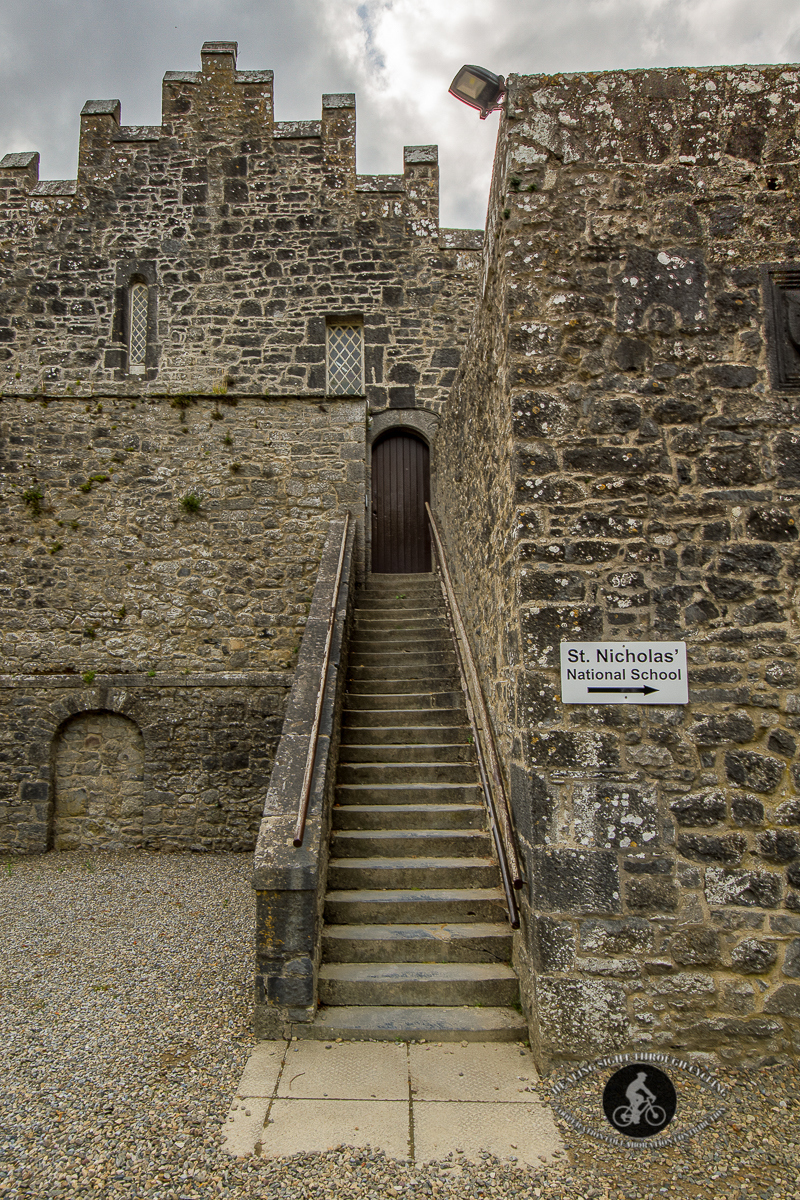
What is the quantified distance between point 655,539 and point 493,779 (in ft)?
6.27

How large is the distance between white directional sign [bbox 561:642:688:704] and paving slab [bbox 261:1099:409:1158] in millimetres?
2034

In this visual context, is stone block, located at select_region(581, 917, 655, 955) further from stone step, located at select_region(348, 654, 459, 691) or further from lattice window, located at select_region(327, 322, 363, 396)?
lattice window, located at select_region(327, 322, 363, 396)

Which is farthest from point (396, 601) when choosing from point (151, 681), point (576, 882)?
point (576, 882)

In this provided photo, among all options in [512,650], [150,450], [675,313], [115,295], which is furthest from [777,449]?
[115,295]

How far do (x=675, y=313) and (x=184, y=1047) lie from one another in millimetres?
4701

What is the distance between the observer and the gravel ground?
2648 millimetres

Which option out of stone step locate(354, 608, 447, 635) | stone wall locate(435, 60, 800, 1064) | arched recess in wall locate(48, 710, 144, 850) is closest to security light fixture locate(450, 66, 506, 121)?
stone wall locate(435, 60, 800, 1064)

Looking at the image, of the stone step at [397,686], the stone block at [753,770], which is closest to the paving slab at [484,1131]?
the stone block at [753,770]

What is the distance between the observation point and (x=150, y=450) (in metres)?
8.13

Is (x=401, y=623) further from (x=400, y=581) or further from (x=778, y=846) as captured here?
(x=778, y=846)

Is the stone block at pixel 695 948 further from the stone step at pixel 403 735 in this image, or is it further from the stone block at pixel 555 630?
the stone step at pixel 403 735

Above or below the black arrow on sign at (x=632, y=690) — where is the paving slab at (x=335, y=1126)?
below

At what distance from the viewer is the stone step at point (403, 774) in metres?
5.22

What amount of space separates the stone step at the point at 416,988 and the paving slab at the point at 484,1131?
66cm
